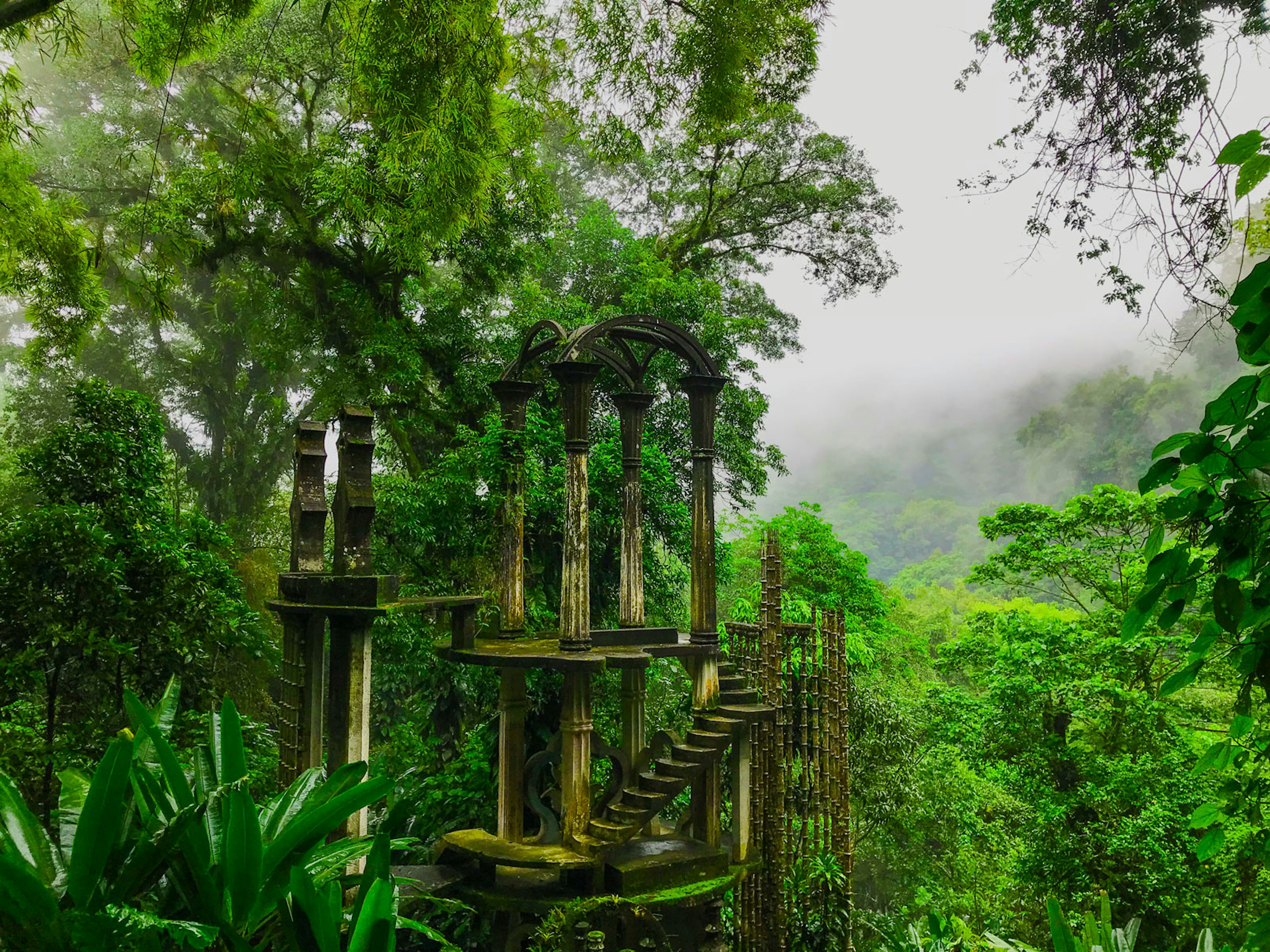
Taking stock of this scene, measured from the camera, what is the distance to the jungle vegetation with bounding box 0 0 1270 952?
205cm

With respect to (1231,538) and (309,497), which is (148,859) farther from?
(1231,538)

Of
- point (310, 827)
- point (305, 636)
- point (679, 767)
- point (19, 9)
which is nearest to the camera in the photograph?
point (310, 827)

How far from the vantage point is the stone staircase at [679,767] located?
13.7 feet

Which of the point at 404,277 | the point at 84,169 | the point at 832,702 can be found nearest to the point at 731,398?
the point at 404,277

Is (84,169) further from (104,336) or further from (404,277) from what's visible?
(404,277)

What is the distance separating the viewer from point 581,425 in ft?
14.9

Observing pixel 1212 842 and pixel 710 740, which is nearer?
pixel 1212 842

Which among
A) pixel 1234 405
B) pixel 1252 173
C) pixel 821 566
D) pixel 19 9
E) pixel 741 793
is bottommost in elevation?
pixel 741 793

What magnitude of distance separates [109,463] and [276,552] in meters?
7.74

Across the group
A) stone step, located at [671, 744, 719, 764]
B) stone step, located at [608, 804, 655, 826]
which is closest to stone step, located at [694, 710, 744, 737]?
stone step, located at [671, 744, 719, 764]

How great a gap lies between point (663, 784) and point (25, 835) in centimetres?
295

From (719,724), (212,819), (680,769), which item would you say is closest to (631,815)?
(680,769)

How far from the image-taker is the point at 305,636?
151 inches

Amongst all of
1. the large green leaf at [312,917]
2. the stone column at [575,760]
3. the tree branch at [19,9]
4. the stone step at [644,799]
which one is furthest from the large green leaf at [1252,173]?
the tree branch at [19,9]
